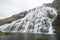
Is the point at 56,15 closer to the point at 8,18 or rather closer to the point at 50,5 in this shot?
the point at 50,5

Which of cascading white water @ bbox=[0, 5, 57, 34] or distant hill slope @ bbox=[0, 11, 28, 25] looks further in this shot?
cascading white water @ bbox=[0, 5, 57, 34]

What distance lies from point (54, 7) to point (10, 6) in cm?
438

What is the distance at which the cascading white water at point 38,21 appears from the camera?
1544 centimetres

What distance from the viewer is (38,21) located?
15.6 meters

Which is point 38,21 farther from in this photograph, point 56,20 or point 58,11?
point 58,11

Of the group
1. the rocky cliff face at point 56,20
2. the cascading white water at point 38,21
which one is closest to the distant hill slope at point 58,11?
the rocky cliff face at point 56,20

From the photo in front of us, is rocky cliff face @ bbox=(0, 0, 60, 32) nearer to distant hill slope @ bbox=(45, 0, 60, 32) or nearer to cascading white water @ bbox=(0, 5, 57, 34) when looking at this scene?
distant hill slope @ bbox=(45, 0, 60, 32)

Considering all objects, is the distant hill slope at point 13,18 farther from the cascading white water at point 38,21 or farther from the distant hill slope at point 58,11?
the distant hill slope at point 58,11

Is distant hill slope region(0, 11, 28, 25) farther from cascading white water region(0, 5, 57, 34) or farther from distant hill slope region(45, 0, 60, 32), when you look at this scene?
distant hill slope region(45, 0, 60, 32)

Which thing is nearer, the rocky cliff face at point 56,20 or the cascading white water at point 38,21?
the rocky cliff face at point 56,20

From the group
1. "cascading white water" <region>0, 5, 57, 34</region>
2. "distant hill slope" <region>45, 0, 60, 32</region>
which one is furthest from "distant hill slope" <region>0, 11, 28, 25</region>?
"distant hill slope" <region>45, 0, 60, 32</region>

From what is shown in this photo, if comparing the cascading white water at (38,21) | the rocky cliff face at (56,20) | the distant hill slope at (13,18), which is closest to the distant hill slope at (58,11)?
the rocky cliff face at (56,20)

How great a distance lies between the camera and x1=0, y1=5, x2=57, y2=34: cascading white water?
15.4 m

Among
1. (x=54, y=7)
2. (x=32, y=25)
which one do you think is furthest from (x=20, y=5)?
(x=54, y=7)
